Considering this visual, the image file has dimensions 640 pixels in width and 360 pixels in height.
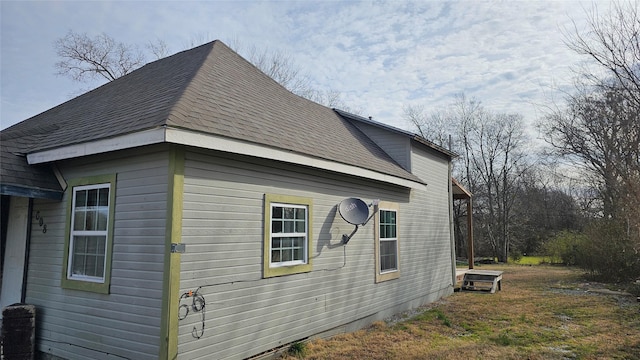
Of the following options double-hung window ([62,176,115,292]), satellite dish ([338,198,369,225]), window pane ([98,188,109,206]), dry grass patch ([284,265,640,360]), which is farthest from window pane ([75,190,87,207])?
satellite dish ([338,198,369,225])

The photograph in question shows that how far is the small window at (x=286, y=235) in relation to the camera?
568cm

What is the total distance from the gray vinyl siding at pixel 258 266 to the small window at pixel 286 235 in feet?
0.41

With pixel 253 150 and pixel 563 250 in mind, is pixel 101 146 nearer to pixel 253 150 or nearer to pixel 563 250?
pixel 253 150

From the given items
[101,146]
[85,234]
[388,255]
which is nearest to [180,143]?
[101,146]

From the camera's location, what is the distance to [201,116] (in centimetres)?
484

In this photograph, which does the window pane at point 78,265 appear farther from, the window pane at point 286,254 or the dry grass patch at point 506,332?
the dry grass patch at point 506,332

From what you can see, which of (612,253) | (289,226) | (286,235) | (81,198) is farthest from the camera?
(612,253)

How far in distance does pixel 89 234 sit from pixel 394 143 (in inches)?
295

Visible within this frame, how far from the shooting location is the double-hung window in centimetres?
498

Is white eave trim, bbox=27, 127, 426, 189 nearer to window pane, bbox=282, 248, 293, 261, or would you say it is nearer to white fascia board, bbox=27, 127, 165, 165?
white fascia board, bbox=27, 127, 165, 165

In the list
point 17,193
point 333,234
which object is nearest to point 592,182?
point 333,234

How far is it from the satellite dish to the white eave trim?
0.86 meters

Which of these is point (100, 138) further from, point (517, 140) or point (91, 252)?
point (517, 140)

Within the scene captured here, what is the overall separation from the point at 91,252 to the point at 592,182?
87.3ft
